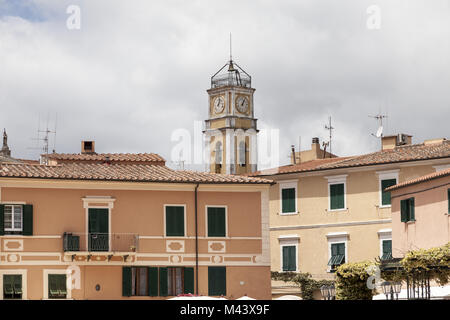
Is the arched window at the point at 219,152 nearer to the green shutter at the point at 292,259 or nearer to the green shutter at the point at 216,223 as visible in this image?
the green shutter at the point at 292,259

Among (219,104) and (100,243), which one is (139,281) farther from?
(219,104)

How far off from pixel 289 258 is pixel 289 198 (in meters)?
3.00

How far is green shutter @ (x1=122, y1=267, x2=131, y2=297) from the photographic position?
38219 millimetres

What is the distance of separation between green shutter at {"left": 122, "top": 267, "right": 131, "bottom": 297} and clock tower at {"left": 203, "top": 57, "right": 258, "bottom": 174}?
66.0 meters

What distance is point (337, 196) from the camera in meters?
48.0

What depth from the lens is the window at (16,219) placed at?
37616mm

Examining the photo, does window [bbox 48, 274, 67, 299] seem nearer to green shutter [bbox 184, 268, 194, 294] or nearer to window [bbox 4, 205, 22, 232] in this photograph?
window [bbox 4, 205, 22, 232]

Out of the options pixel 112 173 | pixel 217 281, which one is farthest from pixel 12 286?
pixel 217 281

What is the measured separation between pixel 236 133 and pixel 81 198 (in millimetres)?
68771

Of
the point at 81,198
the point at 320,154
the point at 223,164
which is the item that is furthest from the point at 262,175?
the point at 223,164

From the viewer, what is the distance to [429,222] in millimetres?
36469

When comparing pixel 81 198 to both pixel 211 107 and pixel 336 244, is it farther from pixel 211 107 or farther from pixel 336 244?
pixel 211 107

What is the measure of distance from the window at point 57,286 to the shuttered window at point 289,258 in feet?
46.2

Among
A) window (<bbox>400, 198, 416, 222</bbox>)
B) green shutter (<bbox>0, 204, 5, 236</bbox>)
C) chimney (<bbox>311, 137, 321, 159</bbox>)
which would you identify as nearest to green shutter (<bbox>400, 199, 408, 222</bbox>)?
window (<bbox>400, 198, 416, 222</bbox>)
